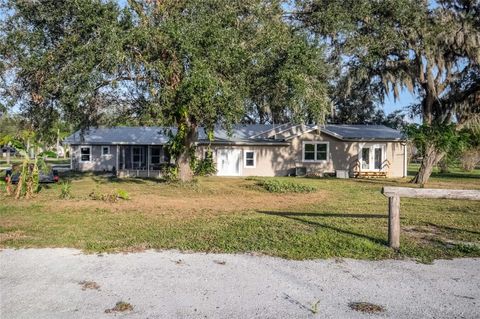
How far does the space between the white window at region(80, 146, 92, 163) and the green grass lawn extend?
16.7 meters

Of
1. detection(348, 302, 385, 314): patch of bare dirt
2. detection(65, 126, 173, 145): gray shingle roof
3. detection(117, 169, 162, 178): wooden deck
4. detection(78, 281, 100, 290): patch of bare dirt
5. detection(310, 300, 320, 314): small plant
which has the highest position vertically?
detection(65, 126, 173, 145): gray shingle roof

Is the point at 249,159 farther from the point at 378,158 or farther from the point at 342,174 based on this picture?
the point at 378,158

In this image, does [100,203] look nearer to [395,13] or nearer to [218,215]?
[218,215]

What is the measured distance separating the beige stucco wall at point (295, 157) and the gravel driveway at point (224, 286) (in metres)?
21.4

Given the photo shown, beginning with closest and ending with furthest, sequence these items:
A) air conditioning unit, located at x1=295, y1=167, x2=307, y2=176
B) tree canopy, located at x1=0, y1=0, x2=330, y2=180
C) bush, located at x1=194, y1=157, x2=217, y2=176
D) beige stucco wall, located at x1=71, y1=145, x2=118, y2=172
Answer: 1. tree canopy, located at x1=0, y1=0, x2=330, y2=180
2. bush, located at x1=194, y1=157, x2=217, y2=176
3. air conditioning unit, located at x1=295, y1=167, x2=307, y2=176
4. beige stucco wall, located at x1=71, y1=145, x2=118, y2=172

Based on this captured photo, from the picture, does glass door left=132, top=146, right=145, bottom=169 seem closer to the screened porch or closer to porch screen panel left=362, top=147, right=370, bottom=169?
the screened porch

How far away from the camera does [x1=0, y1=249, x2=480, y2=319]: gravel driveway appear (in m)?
4.47

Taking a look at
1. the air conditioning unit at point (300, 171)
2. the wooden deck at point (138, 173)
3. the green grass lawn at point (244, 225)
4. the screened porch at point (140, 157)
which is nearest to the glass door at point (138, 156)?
the screened porch at point (140, 157)

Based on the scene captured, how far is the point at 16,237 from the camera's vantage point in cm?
787

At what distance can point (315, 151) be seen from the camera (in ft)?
92.2

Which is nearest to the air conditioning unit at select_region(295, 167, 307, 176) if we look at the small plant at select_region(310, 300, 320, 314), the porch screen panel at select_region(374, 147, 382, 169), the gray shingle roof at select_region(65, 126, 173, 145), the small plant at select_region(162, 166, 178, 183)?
the porch screen panel at select_region(374, 147, 382, 169)

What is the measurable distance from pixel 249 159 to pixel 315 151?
170 inches

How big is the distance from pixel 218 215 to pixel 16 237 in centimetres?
466

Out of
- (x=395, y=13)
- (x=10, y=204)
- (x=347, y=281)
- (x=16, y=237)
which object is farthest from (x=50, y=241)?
(x=395, y=13)
